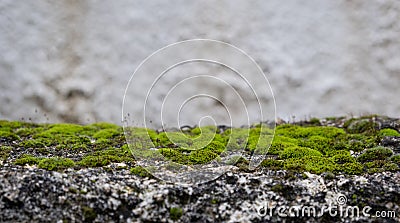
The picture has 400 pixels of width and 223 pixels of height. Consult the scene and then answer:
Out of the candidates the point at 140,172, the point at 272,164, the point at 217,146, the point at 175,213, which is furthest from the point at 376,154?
the point at 140,172

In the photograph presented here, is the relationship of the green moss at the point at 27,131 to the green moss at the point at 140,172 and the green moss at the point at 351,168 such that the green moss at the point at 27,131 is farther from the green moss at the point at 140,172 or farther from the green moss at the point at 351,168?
the green moss at the point at 351,168

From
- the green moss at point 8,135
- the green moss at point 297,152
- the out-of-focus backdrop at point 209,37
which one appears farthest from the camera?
the out-of-focus backdrop at point 209,37

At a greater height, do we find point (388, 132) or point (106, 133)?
point (388, 132)

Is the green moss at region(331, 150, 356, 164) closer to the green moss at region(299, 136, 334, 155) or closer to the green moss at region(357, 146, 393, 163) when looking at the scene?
the green moss at region(357, 146, 393, 163)

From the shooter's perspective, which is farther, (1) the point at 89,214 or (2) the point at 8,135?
(2) the point at 8,135

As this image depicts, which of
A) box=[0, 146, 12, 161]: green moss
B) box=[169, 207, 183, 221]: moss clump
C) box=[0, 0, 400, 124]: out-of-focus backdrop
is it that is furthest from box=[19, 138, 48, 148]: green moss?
box=[169, 207, 183, 221]: moss clump

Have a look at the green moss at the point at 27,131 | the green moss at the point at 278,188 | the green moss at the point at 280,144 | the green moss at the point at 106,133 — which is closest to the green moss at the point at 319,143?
the green moss at the point at 280,144

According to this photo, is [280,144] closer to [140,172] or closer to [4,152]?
[140,172]
